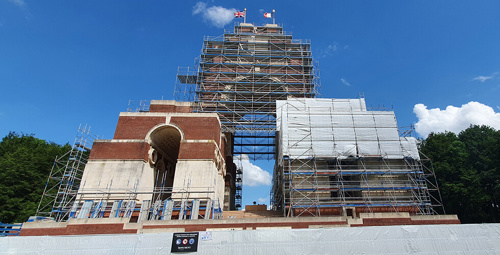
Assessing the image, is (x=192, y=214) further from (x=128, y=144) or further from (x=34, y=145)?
(x=34, y=145)

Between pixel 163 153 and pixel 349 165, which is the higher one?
pixel 163 153

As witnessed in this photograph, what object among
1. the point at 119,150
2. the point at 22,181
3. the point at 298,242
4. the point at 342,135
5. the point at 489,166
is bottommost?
the point at 298,242

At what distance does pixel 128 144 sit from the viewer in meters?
27.0

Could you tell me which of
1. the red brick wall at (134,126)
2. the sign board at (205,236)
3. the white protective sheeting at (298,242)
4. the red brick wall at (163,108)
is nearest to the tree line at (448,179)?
the red brick wall at (134,126)

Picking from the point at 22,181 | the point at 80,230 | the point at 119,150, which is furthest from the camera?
the point at 22,181

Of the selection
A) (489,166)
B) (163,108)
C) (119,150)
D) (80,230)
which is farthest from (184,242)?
(489,166)

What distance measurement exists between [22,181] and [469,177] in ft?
167

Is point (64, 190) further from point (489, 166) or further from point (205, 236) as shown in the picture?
point (489, 166)

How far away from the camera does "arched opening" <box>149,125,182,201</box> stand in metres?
28.4

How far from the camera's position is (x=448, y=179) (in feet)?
110

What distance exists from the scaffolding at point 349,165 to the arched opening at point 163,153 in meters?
11.9

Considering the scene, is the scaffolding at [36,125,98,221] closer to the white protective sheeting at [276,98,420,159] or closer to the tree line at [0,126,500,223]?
the tree line at [0,126,500,223]

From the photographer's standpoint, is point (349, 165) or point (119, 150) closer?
point (349, 165)

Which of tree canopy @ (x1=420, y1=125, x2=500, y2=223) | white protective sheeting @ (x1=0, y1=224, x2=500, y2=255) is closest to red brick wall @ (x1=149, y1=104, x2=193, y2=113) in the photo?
white protective sheeting @ (x1=0, y1=224, x2=500, y2=255)
